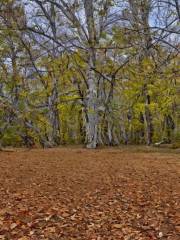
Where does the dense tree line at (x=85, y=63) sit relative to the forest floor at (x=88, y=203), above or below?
above

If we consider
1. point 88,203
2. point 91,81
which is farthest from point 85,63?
point 88,203

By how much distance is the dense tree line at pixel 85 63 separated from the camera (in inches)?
541

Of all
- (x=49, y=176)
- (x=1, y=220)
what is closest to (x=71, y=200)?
(x=1, y=220)

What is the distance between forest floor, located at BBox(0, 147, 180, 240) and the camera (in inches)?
184

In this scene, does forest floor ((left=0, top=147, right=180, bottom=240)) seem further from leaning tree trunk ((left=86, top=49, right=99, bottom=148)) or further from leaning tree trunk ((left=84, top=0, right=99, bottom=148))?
leaning tree trunk ((left=86, top=49, right=99, bottom=148))

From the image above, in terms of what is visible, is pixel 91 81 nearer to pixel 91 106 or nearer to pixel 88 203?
pixel 91 106

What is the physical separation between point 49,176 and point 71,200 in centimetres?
198

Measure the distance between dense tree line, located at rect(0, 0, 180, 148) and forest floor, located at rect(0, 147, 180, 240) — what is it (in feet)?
16.4

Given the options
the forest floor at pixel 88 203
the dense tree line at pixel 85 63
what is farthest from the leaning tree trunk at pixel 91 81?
the forest floor at pixel 88 203

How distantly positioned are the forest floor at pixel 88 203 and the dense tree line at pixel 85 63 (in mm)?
5005

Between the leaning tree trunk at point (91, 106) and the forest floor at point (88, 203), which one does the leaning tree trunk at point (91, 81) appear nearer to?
the leaning tree trunk at point (91, 106)

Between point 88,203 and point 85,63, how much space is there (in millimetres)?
12497

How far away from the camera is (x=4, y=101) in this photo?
15.4 m

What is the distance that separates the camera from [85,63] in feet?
58.3
